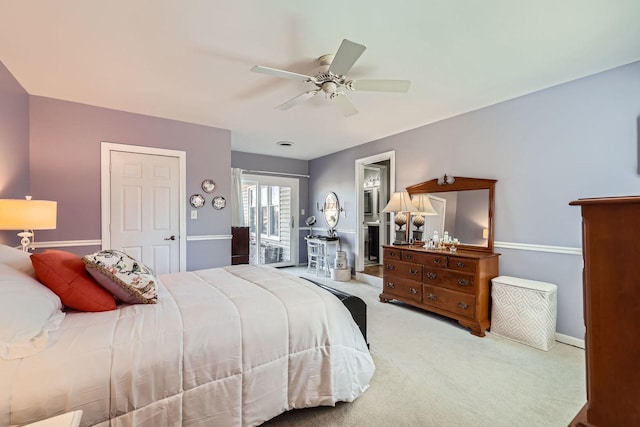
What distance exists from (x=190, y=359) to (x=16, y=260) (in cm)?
120

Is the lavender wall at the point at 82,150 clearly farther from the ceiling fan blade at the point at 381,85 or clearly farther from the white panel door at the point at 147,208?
the ceiling fan blade at the point at 381,85

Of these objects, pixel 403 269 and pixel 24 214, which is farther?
pixel 403 269

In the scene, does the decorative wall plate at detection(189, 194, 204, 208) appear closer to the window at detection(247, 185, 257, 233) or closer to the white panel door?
Result: the white panel door

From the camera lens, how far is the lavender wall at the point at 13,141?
2.48 metres

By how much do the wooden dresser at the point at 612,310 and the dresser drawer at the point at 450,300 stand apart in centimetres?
257

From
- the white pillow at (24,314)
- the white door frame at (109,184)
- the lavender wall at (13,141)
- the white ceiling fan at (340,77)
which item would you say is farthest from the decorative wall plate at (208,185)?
the white pillow at (24,314)

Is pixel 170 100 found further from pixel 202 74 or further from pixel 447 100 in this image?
pixel 447 100

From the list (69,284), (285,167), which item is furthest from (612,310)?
(285,167)

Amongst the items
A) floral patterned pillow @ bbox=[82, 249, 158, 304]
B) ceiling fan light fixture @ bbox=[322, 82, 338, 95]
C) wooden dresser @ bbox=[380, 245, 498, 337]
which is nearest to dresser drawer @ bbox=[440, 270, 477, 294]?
wooden dresser @ bbox=[380, 245, 498, 337]

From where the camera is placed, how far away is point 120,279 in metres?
1.56

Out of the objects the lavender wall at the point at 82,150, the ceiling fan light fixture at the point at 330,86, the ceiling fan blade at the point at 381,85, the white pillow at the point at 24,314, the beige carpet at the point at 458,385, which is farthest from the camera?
the lavender wall at the point at 82,150

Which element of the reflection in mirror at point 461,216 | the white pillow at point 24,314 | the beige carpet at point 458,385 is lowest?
the beige carpet at point 458,385

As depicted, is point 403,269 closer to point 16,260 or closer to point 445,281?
point 445,281

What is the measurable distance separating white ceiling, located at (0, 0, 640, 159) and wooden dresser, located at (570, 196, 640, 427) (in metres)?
1.73
